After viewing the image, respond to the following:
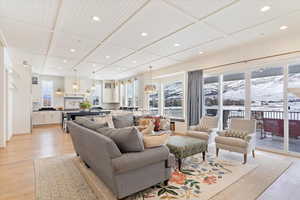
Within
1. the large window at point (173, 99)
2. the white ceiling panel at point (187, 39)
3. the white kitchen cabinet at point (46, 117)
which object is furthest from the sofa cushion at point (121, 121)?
the white kitchen cabinet at point (46, 117)

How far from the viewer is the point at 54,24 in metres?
3.14

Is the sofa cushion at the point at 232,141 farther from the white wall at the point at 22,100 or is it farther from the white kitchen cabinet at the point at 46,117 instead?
the white kitchen cabinet at the point at 46,117

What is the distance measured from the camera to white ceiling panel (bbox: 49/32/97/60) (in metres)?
3.82

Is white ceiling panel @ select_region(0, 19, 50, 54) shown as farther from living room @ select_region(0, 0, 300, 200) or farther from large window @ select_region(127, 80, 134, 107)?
large window @ select_region(127, 80, 134, 107)

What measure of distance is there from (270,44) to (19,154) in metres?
7.03

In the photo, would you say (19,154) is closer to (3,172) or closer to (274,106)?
(3,172)

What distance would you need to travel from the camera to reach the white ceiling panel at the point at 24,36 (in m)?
3.22

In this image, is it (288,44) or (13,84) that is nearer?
(288,44)

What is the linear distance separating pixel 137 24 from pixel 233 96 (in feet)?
12.9

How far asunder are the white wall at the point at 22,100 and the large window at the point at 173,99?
6000 millimetres

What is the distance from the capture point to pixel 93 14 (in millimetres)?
2799

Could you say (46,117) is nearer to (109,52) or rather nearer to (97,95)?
(97,95)

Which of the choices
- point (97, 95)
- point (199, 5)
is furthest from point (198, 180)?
point (97, 95)

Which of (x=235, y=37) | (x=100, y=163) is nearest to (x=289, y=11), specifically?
(x=235, y=37)
